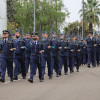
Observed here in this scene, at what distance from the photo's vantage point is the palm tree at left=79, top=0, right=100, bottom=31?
71875mm

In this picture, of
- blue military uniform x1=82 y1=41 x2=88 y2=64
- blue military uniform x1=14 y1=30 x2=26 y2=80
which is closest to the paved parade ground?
blue military uniform x1=14 y1=30 x2=26 y2=80

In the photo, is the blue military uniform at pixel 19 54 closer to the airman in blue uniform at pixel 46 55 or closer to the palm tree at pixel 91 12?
the airman in blue uniform at pixel 46 55

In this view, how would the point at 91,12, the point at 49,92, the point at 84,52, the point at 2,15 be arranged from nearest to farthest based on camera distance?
the point at 49,92
the point at 84,52
the point at 2,15
the point at 91,12

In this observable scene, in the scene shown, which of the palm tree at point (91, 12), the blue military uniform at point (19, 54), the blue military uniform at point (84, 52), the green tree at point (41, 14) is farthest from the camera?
the palm tree at point (91, 12)

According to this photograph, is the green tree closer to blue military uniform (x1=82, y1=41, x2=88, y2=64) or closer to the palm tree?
the palm tree

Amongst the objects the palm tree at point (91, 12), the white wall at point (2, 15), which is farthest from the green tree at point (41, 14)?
the palm tree at point (91, 12)

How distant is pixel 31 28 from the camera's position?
5872 centimetres

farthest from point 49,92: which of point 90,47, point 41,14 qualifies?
point 41,14

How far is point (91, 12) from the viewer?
239ft

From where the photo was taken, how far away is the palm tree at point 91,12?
7188cm

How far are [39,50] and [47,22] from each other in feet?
150

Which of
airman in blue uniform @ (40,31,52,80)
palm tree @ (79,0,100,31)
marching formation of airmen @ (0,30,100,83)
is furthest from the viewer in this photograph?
palm tree @ (79,0,100,31)

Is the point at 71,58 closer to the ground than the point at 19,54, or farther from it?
closer to the ground

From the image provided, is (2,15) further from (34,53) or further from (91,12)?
(34,53)
